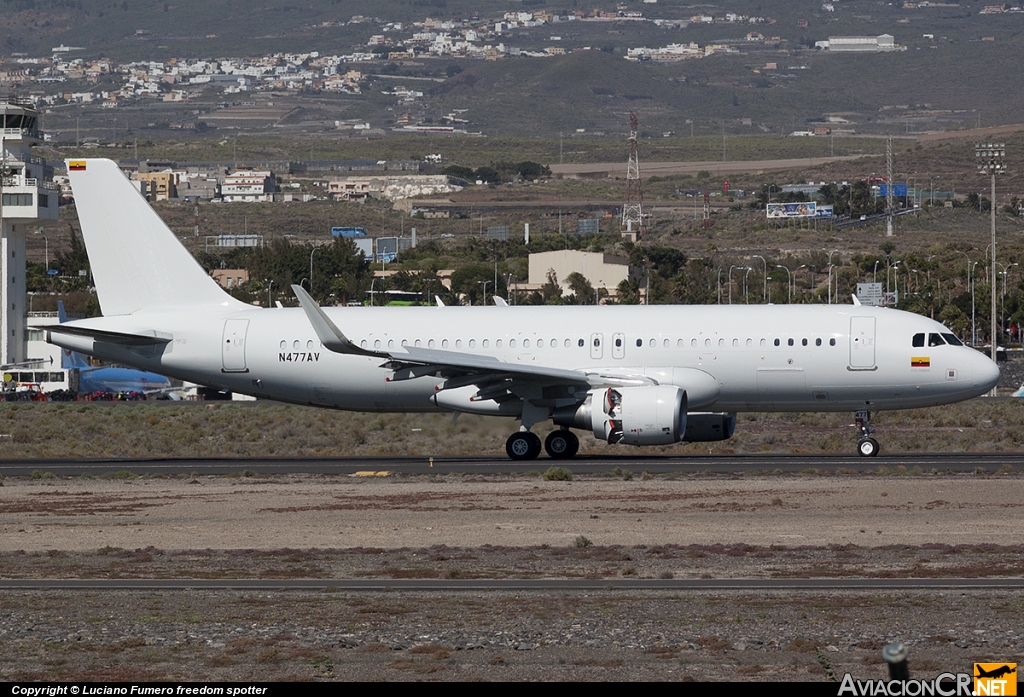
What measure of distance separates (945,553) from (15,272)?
7661 cm

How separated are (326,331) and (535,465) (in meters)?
5.51

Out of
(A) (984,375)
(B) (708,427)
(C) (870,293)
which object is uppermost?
(C) (870,293)

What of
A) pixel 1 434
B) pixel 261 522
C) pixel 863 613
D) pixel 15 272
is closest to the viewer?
pixel 863 613

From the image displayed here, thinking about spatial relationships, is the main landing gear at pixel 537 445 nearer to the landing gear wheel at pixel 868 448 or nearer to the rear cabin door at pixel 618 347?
the rear cabin door at pixel 618 347

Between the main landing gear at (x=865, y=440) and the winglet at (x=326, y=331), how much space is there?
11030 mm

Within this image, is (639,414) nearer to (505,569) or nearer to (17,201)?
(505,569)

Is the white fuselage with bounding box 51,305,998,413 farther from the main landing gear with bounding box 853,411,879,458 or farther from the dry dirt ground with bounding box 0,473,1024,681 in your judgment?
the dry dirt ground with bounding box 0,473,1024,681

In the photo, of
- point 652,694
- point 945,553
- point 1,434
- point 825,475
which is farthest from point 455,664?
point 1,434

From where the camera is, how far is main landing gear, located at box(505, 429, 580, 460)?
3509 cm

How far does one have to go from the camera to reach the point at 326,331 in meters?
Answer: 33.5

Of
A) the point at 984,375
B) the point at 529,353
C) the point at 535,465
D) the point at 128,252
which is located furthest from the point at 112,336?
the point at 984,375

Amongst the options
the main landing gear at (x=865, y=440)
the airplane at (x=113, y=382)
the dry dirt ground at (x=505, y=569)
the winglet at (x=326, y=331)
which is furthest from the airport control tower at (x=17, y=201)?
the main landing gear at (x=865, y=440)

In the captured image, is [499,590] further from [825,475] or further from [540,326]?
[540,326]

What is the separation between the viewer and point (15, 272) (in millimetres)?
87562
